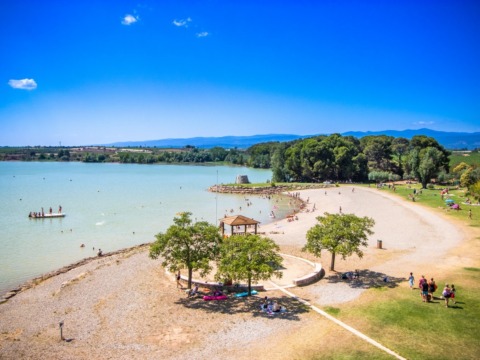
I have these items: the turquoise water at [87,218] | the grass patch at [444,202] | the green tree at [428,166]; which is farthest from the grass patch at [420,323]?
the green tree at [428,166]

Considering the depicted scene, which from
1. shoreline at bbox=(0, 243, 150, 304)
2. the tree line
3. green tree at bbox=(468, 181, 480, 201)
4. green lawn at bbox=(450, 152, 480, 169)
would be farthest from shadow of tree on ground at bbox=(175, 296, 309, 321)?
green lawn at bbox=(450, 152, 480, 169)

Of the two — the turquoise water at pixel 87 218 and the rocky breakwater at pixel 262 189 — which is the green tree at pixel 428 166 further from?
the turquoise water at pixel 87 218

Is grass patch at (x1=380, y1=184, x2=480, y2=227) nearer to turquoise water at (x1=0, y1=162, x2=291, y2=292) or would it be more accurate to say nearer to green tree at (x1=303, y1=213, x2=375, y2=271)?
turquoise water at (x1=0, y1=162, x2=291, y2=292)

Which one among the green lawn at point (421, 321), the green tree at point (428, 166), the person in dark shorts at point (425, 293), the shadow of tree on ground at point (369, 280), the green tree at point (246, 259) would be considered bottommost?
the shadow of tree on ground at point (369, 280)

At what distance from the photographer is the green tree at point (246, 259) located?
18.8 metres

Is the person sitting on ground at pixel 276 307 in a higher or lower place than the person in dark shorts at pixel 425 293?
lower

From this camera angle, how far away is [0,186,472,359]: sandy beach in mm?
15141

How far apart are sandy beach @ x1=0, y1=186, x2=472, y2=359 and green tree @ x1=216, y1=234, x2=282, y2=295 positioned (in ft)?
5.02

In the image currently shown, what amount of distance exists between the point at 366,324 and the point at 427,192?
52.0m

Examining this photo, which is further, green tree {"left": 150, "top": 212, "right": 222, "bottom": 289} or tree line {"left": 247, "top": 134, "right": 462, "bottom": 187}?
tree line {"left": 247, "top": 134, "right": 462, "bottom": 187}

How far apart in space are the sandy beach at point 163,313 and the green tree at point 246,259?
1.53m

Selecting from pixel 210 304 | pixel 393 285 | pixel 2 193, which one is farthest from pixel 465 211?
pixel 2 193

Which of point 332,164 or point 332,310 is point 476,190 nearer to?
point 332,310

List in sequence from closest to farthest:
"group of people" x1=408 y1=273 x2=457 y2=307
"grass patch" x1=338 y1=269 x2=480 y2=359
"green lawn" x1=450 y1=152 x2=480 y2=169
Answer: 1. "grass patch" x1=338 y1=269 x2=480 y2=359
2. "group of people" x1=408 y1=273 x2=457 y2=307
3. "green lawn" x1=450 y1=152 x2=480 y2=169
